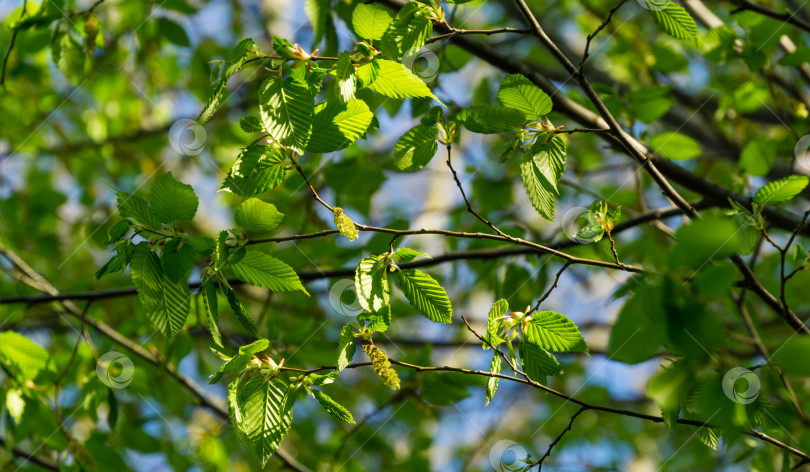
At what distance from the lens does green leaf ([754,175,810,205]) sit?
3.16 feet

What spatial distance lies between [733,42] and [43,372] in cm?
196

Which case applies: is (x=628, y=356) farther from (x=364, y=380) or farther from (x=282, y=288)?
(x=364, y=380)

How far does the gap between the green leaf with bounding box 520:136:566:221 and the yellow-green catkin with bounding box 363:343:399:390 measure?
325 millimetres

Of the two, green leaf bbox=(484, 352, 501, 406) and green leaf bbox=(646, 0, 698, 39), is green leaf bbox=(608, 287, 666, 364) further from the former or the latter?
green leaf bbox=(646, 0, 698, 39)

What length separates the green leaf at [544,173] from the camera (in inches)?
37.4

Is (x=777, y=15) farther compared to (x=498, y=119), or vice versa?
(x=777, y=15)

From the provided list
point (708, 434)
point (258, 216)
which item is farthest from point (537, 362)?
point (258, 216)

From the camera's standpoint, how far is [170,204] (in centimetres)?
98

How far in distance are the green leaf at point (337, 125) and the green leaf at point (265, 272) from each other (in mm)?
184

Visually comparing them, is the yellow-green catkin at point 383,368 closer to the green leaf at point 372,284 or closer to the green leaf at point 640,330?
the green leaf at point 372,284

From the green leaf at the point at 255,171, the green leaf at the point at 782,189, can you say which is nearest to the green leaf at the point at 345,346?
the green leaf at the point at 255,171

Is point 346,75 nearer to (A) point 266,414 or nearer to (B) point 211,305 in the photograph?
(B) point 211,305

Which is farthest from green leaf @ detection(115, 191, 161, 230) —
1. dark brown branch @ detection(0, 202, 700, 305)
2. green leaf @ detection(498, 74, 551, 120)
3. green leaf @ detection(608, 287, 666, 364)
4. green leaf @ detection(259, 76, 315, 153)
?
green leaf @ detection(608, 287, 666, 364)

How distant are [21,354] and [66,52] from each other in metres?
0.77
